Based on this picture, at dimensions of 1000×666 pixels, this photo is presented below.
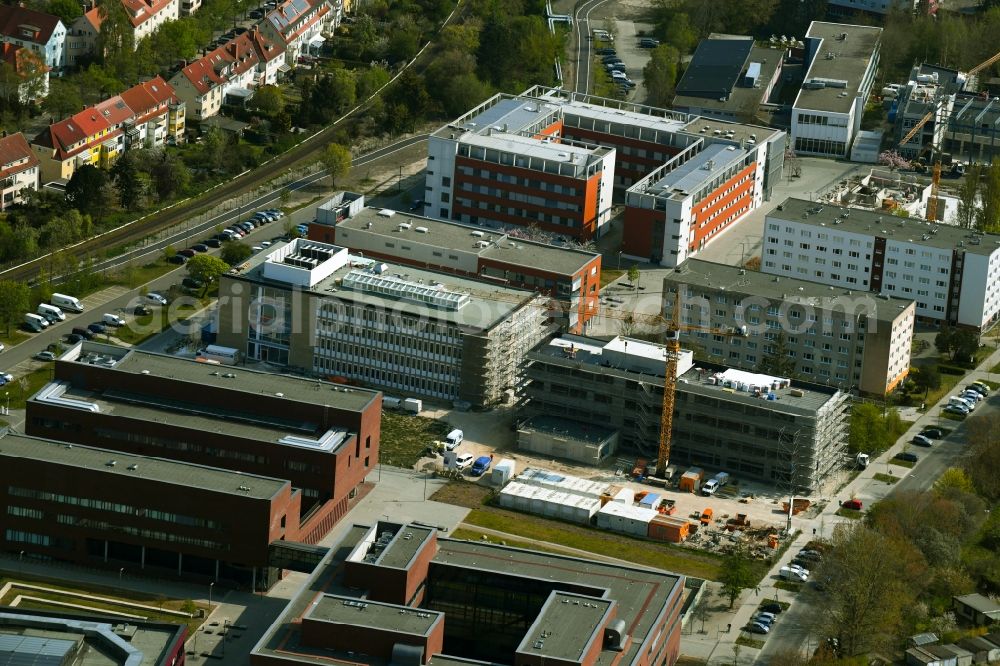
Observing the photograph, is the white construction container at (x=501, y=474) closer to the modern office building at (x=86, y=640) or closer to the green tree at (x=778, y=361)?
the green tree at (x=778, y=361)

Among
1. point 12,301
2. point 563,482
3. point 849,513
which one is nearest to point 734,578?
point 849,513

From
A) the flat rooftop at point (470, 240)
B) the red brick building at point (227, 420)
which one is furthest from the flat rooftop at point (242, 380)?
the flat rooftop at point (470, 240)

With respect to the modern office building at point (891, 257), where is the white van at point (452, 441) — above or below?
below

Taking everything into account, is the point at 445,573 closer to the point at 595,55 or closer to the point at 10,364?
the point at 10,364

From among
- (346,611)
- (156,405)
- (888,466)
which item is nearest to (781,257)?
(888,466)

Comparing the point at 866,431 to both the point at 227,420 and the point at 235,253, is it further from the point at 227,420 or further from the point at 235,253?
the point at 235,253
